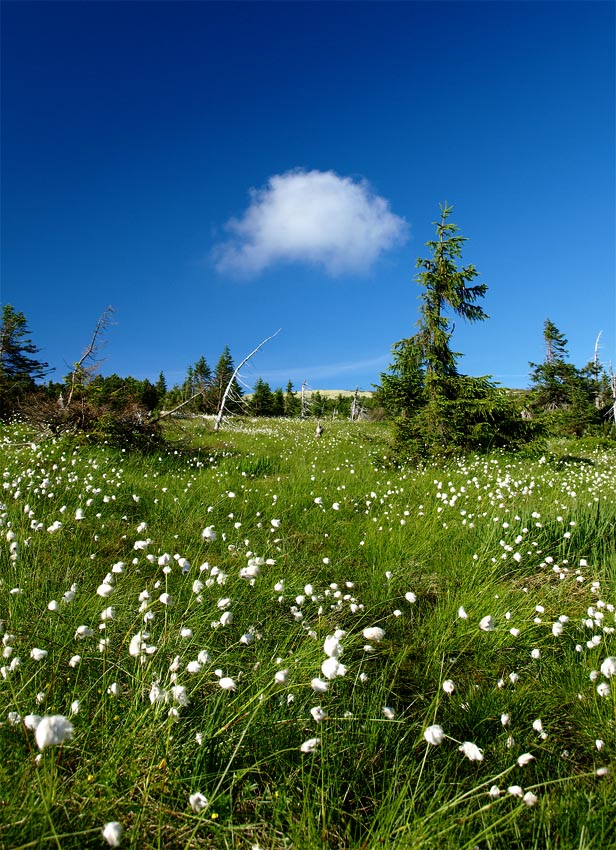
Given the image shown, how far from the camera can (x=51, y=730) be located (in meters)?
1.18

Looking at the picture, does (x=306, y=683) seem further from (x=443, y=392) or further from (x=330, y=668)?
(x=443, y=392)

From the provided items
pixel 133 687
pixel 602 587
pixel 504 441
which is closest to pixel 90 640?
pixel 133 687

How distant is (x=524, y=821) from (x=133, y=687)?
1982 millimetres

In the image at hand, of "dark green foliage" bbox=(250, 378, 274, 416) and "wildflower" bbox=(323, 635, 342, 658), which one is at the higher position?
"dark green foliage" bbox=(250, 378, 274, 416)

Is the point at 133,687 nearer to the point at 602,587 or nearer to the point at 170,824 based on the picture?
the point at 170,824

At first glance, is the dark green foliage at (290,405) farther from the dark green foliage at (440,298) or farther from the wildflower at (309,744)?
the wildflower at (309,744)

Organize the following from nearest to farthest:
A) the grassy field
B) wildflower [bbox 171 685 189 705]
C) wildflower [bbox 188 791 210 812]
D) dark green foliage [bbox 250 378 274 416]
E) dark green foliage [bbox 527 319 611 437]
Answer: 1. wildflower [bbox 188 791 210 812]
2. the grassy field
3. wildflower [bbox 171 685 189 705]
4. dark green foliage [bbox 527 319 611 437]
5. dark green foliage [bbox 250 378 274 416]

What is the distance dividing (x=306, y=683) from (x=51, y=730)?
111 centimetres

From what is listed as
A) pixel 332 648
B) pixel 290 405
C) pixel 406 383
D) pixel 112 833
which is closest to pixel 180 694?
pixel 112 833

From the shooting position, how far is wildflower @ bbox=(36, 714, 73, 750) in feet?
3.78

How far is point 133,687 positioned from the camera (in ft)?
→ 7.33

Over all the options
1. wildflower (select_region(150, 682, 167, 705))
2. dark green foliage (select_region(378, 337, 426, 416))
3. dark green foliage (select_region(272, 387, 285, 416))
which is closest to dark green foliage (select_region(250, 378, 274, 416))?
dark green foliage (select_region(272, 387, 285, 416))

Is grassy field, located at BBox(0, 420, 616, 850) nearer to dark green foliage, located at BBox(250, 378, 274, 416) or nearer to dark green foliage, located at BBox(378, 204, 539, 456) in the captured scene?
dark green foliage, located at BBox(378, 204, 539, 456)

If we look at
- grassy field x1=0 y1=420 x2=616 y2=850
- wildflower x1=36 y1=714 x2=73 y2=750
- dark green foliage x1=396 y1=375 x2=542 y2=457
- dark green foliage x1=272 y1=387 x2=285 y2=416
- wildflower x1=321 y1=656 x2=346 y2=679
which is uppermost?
dark green foliage x1=272 y1=387 x2=285 y2=416
